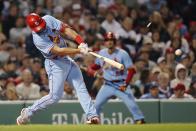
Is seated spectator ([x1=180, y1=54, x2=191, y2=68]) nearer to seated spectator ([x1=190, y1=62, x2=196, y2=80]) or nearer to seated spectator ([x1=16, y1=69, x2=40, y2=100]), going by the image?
seated spectator ([x1=190, y1=62, x2=196, y2=80])

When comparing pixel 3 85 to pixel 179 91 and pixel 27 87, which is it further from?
pixel 179 91

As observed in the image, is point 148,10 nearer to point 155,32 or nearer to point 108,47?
point 155,32

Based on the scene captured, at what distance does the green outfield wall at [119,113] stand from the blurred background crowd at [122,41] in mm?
508

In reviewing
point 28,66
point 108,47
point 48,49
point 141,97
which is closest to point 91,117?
point 48,49

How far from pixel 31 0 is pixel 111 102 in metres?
4.95

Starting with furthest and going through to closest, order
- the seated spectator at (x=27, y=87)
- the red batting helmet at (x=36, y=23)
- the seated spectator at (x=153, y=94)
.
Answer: the seated spectator at (x=27, y=87) < the seated spectator at (x=153, y=94) < the red batting helmet at (x=36, y=23)

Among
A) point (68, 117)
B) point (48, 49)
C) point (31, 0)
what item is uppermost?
point (31, 0)

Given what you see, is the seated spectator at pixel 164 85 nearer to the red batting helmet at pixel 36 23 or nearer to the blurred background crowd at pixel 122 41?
the blurred background crowd at pixel 122 41

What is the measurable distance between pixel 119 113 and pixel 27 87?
6.63 ft

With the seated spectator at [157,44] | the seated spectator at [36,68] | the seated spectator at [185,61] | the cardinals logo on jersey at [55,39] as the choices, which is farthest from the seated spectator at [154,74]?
the cardinals logo on jersey at [55,39]

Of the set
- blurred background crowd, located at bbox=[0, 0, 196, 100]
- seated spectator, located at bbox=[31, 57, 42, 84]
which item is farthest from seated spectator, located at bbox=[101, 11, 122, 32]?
seated spectator, located at bbox=[31, 57, 42, 84]

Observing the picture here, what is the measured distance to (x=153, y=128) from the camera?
12.0 metres

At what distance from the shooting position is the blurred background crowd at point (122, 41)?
57.6 feet

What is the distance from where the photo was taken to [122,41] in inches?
789
